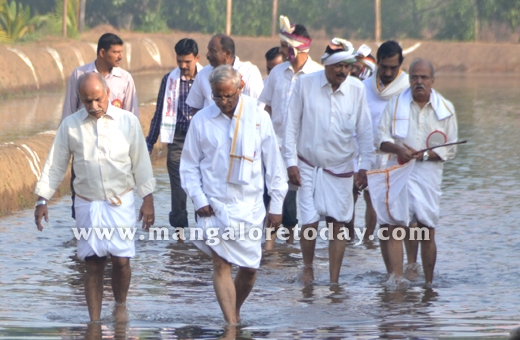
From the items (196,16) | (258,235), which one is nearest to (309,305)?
(258,235)

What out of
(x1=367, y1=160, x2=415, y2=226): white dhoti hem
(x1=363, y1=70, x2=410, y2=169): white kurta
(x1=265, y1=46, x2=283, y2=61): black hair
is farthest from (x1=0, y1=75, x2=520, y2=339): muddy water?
(x1=265, y1=46, x2=283, y2=61): black hair

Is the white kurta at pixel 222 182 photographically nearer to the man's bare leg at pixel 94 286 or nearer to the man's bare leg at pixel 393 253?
the man's bare leg at pixel 94 286

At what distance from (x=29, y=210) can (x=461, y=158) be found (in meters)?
6.75

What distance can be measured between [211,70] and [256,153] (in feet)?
8.93

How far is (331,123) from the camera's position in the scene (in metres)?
7.93

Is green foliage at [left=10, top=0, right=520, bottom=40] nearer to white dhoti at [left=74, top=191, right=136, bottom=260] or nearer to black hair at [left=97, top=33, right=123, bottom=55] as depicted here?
black hair at [left=97, top=33, right=123, bottom=55]

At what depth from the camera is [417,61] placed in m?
7.80

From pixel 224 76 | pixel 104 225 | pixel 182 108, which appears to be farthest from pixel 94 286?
pixel 182 108

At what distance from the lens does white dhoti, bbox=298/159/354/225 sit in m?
7.97

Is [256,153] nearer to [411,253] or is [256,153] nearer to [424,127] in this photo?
[424,127]

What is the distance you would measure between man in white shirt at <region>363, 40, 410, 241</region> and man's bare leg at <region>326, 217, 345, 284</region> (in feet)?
2.81

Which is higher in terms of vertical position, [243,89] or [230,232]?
[243,89]

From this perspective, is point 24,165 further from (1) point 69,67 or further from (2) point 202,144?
(1) point 69,67

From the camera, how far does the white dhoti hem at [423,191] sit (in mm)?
7859
